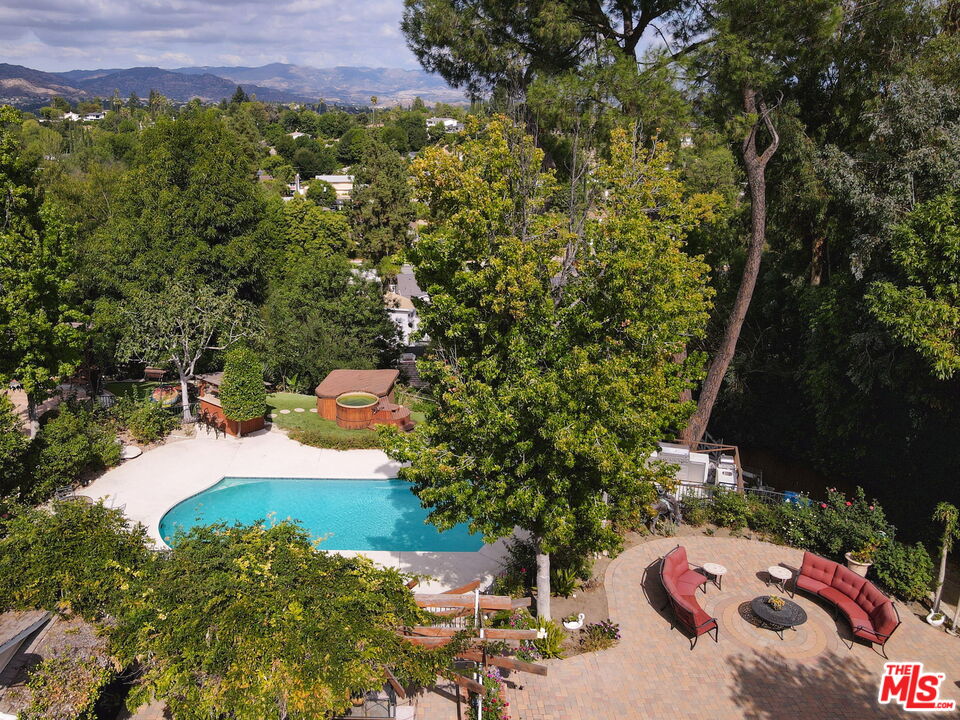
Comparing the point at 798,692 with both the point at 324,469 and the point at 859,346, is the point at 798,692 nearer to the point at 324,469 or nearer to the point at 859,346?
the point at 859,346

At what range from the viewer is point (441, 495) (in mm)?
9938

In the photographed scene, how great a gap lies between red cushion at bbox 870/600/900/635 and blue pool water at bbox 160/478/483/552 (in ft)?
26.8

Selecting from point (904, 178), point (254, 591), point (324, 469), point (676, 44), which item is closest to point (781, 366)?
point (904, 178)

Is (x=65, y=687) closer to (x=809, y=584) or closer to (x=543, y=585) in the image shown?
(x=543, y=585)

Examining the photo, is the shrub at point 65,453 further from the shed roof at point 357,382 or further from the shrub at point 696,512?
the shrub at point 696,512

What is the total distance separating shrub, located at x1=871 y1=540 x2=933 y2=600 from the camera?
1231 centimetres

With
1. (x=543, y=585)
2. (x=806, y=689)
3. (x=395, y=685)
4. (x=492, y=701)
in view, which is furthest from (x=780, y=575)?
(x=395, y=685)

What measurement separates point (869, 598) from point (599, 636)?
4.99 m

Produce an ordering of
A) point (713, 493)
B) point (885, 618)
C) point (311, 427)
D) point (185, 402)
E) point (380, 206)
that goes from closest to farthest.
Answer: point (885, 618)
point (713, 493)
point (185, 402)
point (311, 427)
point (380, 206)

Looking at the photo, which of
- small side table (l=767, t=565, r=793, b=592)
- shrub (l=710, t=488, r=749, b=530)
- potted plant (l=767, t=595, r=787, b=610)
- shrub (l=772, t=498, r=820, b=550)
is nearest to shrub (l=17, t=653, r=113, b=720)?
potted plant (l=767, t=595, r=787, b=610)

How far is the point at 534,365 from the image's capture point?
33.0ft

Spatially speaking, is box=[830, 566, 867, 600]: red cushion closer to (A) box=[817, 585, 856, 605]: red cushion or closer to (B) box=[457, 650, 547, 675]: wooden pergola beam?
(A) box=[817, 585, 856, 605]: red cushion

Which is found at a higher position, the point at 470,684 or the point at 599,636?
the point at 470,684

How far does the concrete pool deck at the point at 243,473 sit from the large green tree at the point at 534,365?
140 inches
